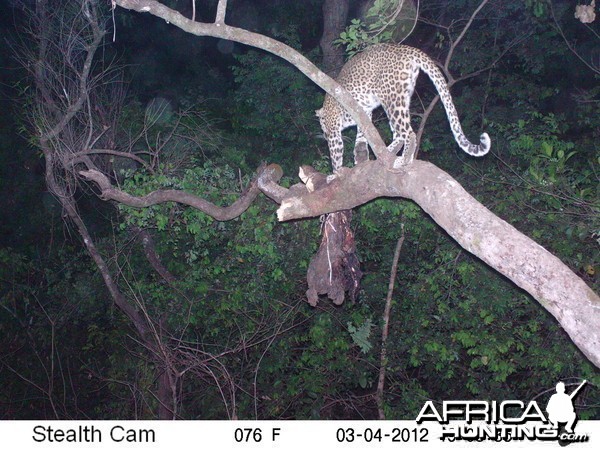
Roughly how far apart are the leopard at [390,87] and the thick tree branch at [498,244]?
148 centimetres

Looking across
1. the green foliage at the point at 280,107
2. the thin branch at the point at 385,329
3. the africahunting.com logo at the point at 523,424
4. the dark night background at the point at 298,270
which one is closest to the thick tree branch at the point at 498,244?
the africahunting.com logo at the point at 523,424

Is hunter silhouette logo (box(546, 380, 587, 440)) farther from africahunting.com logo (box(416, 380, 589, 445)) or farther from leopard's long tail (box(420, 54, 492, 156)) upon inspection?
leopard's long tail (box(420, 54, 492, 156))

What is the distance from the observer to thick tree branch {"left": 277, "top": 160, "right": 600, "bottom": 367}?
2.86 metres

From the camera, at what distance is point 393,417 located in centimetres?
745

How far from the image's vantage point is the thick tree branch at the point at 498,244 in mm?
2855

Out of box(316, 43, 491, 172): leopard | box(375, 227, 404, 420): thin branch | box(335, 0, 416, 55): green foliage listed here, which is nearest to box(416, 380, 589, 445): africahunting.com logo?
box(316, 43, 491, 172): leopard

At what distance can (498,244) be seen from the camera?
10.5ft

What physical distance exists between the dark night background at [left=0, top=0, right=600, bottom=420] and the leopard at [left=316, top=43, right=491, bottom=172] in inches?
35.2

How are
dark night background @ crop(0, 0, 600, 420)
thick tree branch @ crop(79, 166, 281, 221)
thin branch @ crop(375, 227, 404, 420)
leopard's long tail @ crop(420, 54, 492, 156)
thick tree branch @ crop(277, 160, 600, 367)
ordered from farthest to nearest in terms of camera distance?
1. thin branch @ crop(375, 227, 404, 420)
2. dark night background @ crop(0, 0, 600, 420)
3. thick tree branch @ crop(79, 166, 281, 221)
4. leopard's long tail @ crop(420, 54, 492, 156)
5. thick tree branch @ crop(277, 160, 600, 367)

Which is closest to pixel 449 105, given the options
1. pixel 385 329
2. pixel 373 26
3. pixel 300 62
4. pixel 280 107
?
pixel 373 26

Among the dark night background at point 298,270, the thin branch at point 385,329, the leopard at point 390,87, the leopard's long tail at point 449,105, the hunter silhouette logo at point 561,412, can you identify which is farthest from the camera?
the thin branch at point 385,329

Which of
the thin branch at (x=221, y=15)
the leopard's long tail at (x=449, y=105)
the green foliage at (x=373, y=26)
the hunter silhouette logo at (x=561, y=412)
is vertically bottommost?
the hunter silhouette logo at (x=561, y=412)

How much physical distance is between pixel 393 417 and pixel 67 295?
14.3 ft

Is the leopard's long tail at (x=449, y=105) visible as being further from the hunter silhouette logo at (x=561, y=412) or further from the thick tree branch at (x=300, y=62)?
the hunter silhouette logo at (x=561, y=412)
